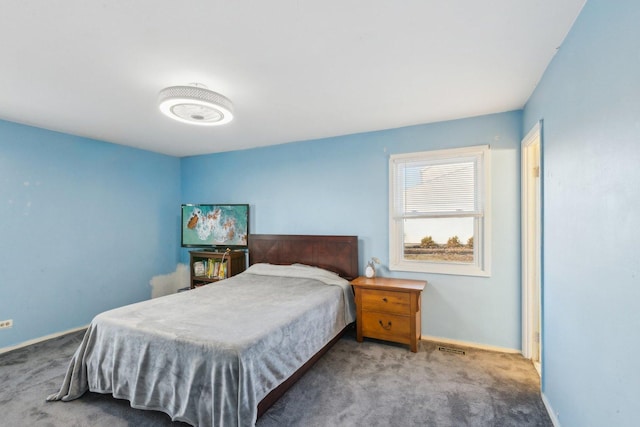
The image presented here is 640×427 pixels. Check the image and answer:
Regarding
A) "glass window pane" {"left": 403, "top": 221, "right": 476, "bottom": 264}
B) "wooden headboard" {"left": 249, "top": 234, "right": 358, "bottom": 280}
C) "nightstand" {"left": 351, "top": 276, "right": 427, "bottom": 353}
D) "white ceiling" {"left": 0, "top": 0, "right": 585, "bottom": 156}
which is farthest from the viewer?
"wooden headboard" {"left": 249, "top": 234, "right": 358, "bottom": 280}

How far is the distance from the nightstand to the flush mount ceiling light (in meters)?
2.08

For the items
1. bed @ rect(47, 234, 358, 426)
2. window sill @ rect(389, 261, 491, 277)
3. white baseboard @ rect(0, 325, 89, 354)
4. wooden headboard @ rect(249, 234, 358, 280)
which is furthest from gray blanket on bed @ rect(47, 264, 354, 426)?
white baseboard @ rect(0, 325, 89, 354)

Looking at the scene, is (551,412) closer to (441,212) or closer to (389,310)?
(389,310)

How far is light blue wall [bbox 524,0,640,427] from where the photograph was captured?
1066 mm

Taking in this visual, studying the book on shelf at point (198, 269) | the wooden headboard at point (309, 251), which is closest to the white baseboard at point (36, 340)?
the book on shelf at point (198, 269)

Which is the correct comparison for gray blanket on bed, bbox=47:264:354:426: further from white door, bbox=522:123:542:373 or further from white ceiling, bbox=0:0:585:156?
white door, bbox=522:123:542:373

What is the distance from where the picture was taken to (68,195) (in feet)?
11.6

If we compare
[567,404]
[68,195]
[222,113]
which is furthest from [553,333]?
[68,195]

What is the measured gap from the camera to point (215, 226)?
449cm

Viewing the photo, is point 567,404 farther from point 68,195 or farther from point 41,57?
point 68,195

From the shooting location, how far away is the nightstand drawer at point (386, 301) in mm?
2931

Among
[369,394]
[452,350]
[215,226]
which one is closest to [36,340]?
[215,226]

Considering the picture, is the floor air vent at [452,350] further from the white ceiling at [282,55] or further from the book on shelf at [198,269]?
the book on shelf at [198,269]

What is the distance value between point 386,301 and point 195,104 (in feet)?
7.96
